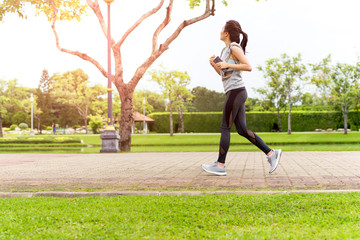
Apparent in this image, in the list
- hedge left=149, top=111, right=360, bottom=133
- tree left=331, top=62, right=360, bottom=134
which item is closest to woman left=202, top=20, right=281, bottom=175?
tree left=331, top=62, right=360, bottom=134

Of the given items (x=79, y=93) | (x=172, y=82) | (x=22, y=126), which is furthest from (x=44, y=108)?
(x=172, y=82)

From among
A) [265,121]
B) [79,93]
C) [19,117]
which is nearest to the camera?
[265,121]

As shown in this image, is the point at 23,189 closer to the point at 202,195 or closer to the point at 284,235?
the point at 202,195

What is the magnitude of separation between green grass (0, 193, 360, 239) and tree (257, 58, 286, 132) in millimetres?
31571

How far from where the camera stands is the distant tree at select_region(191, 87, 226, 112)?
71.4m

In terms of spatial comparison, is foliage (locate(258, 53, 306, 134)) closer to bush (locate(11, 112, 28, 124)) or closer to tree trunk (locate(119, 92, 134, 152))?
tree trunk (locate(119, 92, 134, 152))

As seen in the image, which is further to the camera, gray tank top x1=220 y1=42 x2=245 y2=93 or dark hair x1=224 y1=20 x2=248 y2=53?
dark hair x1=224 y1=20 x2=248 y2=53

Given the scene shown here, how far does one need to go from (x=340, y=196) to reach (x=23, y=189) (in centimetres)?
396

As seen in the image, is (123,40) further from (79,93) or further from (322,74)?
(79,93)

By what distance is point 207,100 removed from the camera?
7238 centimetres

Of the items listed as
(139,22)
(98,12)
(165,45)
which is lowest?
(165,45)

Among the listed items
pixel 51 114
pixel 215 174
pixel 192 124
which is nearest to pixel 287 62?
pixel 192 124

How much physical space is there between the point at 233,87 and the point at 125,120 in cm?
1095

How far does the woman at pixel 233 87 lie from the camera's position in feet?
19.6
